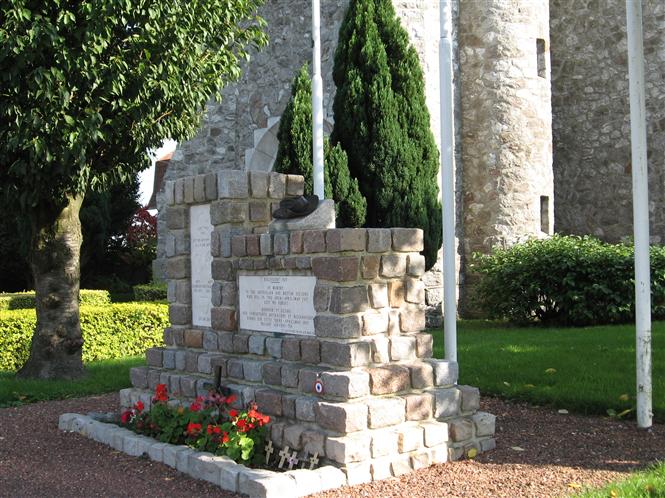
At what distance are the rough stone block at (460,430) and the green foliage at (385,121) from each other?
605cm

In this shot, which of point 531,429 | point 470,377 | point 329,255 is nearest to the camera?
point 329,255

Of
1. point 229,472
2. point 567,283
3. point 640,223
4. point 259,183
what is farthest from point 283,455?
point 567,283

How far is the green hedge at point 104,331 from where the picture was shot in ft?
32.9

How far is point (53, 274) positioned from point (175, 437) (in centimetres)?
408

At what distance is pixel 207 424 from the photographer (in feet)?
18.0

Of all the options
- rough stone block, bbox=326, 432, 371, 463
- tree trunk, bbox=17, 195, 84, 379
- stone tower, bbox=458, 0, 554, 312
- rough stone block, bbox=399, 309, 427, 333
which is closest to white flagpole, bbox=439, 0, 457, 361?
rough stone block, bbox=399, 309, 427, 333

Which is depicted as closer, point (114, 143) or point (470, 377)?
point (470, 377)

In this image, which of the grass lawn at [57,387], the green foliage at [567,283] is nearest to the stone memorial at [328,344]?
the grass lawn at [57,387]

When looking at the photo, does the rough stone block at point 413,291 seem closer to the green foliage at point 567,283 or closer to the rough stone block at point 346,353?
the rough stone block at point 346,353

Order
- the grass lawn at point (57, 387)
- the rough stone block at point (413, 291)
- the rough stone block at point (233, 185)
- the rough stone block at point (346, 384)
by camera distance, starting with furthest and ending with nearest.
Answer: the grass lawn at point (57, 387), the rough stone block at point (233, 185), the rough stone block at point (413, 291), the rough stone block at point (346, 384)

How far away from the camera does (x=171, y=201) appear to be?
6.76 m

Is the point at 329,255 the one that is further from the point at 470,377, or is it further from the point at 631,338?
the point at 631,338

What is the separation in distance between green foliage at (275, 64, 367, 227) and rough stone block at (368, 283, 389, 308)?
5.73 m

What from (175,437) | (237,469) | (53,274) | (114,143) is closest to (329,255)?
(237,469)
